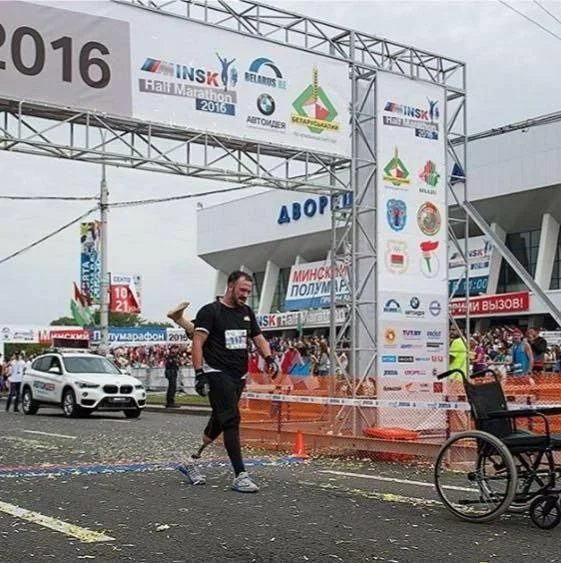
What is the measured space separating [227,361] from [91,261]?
81.5 ft

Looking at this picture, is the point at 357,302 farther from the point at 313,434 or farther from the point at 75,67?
the point at 75,67

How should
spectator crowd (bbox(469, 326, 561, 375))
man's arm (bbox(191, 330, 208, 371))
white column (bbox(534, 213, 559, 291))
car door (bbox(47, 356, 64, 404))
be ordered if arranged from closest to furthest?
man's arm (bbox(191, 330, 208, 371)), spectator crowd (bbox(469, 326, 561, 375)), car door (bbox(47, 356, 64, 404)), white column (bbox(534, 213, 559, 291))

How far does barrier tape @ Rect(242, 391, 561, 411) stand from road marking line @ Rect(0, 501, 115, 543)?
5.11 m

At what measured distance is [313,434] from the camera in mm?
12234

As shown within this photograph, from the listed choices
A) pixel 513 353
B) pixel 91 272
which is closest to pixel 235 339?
pixel 513 353

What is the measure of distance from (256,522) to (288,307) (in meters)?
47.8

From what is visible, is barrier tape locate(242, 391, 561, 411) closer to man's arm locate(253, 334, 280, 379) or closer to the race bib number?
man's arm locate(253, 334, 280, 379)

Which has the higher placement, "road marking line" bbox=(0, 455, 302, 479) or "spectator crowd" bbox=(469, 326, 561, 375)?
"spectator crowd" bbox=(469, 326, 561, 375)

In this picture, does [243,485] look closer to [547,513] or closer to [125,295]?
[547,513]

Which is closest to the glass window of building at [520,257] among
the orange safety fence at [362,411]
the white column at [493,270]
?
the white column at [493,270]

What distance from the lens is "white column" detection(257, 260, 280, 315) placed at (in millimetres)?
59250

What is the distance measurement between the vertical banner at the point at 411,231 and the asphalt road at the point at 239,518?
641 cm

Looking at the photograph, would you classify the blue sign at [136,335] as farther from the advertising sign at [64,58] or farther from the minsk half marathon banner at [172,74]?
the advertising sign at [64,58]

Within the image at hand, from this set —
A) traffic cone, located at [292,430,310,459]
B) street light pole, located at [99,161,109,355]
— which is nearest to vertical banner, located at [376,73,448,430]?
traffic cone, located at [292,430,310,459]
